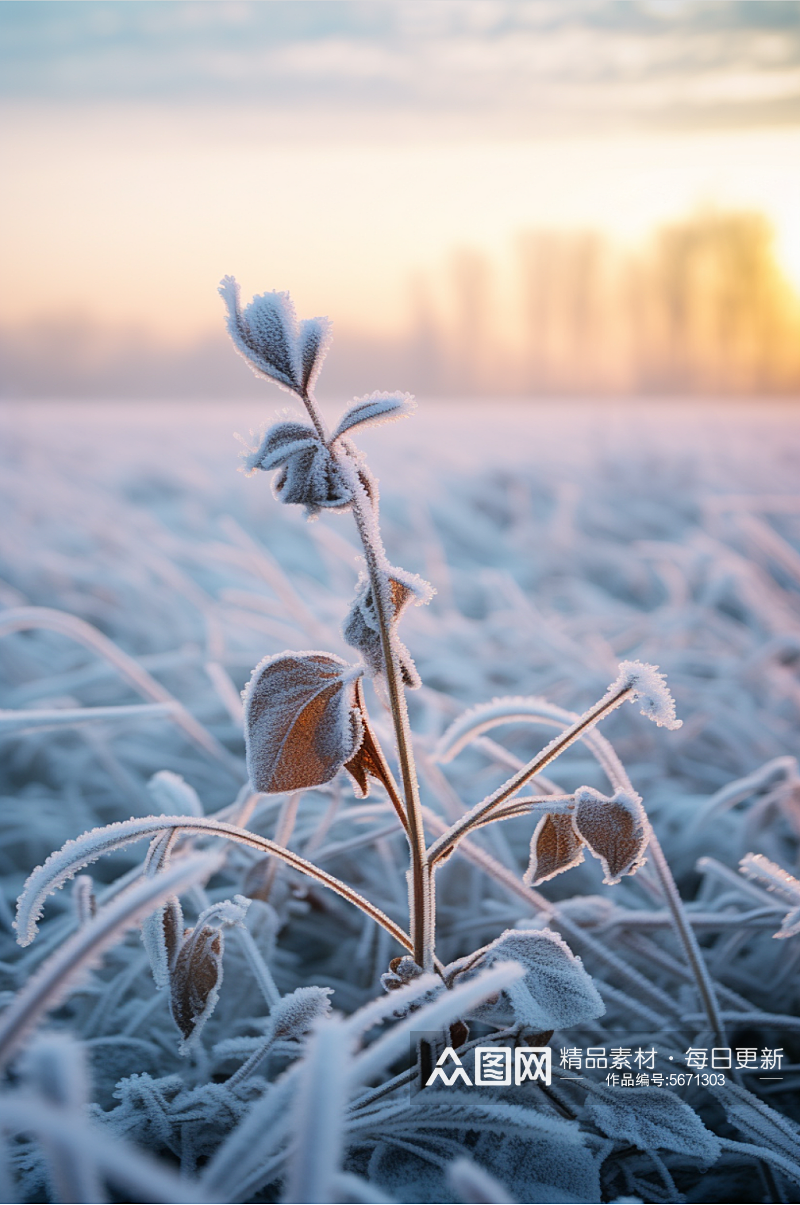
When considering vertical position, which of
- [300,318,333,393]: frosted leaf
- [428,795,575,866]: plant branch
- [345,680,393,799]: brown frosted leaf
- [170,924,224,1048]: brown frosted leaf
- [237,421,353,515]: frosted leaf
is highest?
[300,318,333,393]: frosted leaf

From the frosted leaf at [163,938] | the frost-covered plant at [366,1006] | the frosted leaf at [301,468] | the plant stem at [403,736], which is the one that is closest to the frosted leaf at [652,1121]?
the frost-covered plant at [366,1006]

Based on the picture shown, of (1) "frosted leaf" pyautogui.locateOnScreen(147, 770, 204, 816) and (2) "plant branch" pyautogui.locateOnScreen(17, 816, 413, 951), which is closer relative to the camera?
(2) "plant branch" pyautogui.locateOnScreen(17, 816, 413, 951)

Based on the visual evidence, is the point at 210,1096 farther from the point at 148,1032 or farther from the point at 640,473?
the point at 640,473

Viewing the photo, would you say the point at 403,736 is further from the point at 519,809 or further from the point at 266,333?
the point at 266,333

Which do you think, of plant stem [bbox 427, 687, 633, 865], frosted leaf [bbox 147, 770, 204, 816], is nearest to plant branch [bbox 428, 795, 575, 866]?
plant stem [bbox 427, 687, 633, 865]

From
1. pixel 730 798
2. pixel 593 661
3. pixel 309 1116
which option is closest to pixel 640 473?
pixel 593 661

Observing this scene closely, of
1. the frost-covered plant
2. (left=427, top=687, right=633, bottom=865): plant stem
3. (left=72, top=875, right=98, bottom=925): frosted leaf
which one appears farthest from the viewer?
(left=72, top=875, right=98, bottom=925): frosted leaf

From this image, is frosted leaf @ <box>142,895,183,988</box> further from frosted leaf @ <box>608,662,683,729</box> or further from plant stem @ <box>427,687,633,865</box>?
frosted leaf @ <box>608,662,683,729</box>
